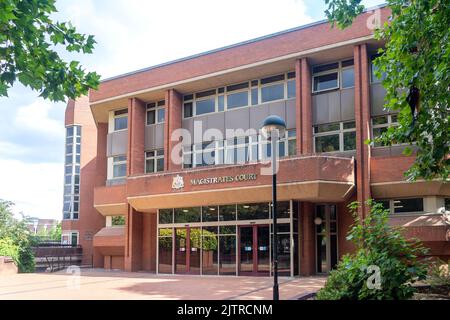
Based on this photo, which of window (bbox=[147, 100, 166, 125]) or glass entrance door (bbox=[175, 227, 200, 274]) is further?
window (bbox=[147, 100, 166, 125])

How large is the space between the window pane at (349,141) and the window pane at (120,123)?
1391cm

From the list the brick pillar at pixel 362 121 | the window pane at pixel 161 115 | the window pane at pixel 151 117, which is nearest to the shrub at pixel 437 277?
the brick pillar at pixel 362 121

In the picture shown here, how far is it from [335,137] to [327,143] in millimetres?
462

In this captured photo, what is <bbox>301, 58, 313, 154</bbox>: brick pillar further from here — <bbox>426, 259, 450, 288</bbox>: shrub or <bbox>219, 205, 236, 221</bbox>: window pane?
<bbox>426, 259, 450, 288</bbox>: shrub

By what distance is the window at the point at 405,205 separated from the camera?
21109 mm

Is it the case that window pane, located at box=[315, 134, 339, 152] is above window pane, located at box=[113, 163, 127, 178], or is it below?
above

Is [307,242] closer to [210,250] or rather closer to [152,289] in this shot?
[210,250]

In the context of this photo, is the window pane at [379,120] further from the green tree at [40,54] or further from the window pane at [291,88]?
the green tree at [40,54]

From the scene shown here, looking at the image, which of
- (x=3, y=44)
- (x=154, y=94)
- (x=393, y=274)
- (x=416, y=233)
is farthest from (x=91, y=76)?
(x=154, y=94)

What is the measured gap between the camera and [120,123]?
3075 cm

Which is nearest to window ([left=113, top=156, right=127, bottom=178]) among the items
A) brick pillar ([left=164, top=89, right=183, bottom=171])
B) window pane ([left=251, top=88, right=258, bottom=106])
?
brick pillar ([left=164, top=89, right=183, bottom=171])

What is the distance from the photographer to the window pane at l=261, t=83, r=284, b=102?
24861 millimetres

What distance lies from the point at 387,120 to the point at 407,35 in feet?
36.8

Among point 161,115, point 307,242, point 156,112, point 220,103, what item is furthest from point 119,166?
point 307,242
